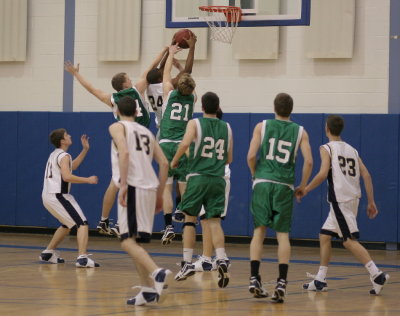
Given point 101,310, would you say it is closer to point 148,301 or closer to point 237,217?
point 148,301

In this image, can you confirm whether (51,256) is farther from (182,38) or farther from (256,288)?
(256,288)

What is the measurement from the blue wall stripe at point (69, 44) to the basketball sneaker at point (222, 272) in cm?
932

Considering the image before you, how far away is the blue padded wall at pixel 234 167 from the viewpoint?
15.0m

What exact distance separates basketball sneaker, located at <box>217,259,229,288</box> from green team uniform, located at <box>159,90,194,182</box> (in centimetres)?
237

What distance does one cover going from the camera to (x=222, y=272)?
900 centimetres

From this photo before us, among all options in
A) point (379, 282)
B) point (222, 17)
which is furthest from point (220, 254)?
point (222, 17)

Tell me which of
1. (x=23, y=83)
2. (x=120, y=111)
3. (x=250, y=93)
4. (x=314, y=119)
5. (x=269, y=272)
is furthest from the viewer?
(x=23, y=83)

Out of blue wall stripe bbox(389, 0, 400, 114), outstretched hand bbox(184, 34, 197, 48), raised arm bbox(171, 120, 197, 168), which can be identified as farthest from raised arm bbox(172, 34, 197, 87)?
blue wall stripe bbox(389, 0, 400, 114)

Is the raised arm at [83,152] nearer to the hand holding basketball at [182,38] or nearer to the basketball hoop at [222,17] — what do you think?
the hand holding basketball at [182,38]

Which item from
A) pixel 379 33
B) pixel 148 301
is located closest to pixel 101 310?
pixel 148 301

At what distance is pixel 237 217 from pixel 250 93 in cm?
225

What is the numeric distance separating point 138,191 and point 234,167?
8190 mm

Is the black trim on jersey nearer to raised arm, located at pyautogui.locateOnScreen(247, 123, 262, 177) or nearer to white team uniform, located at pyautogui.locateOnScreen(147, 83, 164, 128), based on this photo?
white team uniform, located at pyautogui.locateOnScreen(147, 83, 164, 128)

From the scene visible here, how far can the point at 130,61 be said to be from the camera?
17.4m
